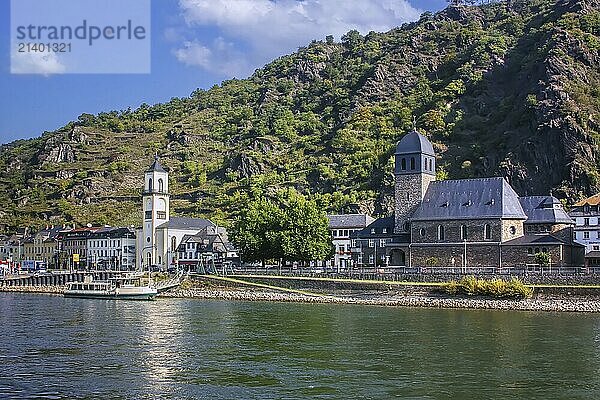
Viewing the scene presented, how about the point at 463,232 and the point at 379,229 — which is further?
the point at 379,229

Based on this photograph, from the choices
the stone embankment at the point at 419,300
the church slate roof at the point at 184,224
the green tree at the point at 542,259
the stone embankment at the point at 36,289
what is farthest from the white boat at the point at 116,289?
→ the green tree at the point at 542,259

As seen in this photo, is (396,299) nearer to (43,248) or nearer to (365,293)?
(365,293)

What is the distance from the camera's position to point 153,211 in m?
104

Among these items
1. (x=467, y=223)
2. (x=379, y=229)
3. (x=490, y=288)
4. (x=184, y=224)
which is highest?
(x=184, y=224)

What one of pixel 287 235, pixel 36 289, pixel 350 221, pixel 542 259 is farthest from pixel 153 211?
pixel 542 259

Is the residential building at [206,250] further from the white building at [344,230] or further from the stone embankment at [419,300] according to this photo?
the stone embankment at [419,300]

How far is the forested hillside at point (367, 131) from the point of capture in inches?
4454

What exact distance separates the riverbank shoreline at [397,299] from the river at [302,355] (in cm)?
254

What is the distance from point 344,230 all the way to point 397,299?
3557cm

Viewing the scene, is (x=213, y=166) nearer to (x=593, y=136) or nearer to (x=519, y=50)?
(x=519, y=50)

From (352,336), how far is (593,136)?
72.8m

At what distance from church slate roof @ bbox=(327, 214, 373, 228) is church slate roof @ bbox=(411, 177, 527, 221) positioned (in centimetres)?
2120

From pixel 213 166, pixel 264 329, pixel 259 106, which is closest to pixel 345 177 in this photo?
pixel 213 166

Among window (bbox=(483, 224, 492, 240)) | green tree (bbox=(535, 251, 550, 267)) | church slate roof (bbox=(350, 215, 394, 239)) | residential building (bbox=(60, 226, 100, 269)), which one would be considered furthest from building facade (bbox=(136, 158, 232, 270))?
green tree (bbox=(535, 251, 550, 267))
